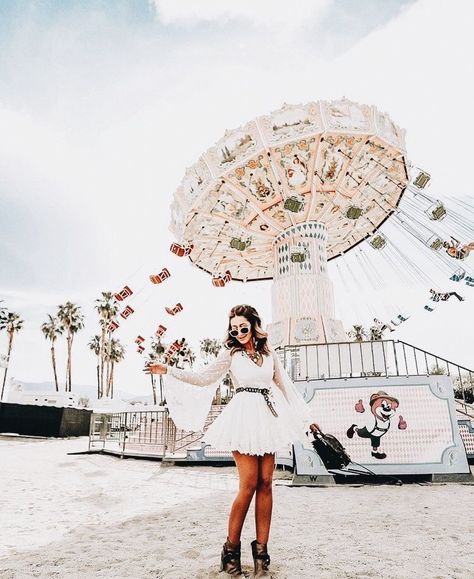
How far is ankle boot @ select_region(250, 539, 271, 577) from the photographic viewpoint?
2873 mm

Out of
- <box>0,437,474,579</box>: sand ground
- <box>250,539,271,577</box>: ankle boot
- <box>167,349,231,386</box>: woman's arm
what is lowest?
<box>0,437,474,579</box>: sand ground

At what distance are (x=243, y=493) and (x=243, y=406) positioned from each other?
625mm

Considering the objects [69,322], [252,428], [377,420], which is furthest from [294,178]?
[69,322]

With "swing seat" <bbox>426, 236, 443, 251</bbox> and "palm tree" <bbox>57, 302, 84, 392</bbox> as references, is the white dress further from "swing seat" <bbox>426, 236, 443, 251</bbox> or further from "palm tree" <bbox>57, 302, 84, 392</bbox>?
"palm tree" <bbox>57, 302, 84, 392</bbox>

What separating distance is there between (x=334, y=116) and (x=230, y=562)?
54.9 feet

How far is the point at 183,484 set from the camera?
8055 mm

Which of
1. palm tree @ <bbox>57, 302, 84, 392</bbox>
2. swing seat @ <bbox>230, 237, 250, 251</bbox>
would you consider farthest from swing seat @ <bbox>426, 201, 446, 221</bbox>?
palm tree @ <bbox>57, 302, 84, 392</bbox>

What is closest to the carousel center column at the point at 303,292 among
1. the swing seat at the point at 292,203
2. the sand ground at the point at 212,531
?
the swing seat at the point at 292,203

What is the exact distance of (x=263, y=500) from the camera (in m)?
2.97

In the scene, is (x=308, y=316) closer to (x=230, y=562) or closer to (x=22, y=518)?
(x=22, y=518)

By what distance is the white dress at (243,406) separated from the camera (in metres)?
3.00

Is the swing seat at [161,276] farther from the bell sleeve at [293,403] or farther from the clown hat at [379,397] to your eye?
the bell sleeve at [293,403]

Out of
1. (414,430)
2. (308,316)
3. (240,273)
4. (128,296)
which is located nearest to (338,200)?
(308,316)

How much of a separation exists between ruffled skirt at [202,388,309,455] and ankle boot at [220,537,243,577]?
0.68 meters
